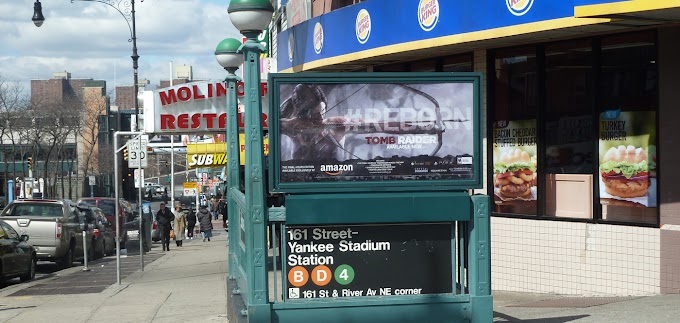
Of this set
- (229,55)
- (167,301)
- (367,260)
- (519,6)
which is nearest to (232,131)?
(229,55)

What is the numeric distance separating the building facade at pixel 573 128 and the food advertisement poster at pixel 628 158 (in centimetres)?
1

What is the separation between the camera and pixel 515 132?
13031mm

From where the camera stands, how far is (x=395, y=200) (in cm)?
716

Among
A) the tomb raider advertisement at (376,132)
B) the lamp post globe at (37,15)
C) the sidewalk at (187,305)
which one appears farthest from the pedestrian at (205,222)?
Answer: the tomb raider advertisement at (376,132)

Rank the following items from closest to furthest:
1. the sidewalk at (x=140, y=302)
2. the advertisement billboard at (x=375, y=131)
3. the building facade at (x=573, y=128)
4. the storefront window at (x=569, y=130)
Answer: the advertisement billboard at (x=375, y=131), the building facade at (x=573, y=128), the storefront window at (x=569, y=130), the sidewalk at (x=140, y=302)

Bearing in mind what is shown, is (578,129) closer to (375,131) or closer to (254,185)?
(375,131)

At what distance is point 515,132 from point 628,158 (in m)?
2.04

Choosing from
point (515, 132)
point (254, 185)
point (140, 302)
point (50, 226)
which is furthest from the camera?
point (50, 226)

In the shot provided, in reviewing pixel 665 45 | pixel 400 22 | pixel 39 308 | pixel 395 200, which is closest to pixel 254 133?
pixel 395 200

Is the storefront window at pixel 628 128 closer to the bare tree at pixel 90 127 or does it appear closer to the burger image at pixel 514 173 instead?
the burger image at pixel 514 173

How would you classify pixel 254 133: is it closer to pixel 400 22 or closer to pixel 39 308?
pixel 400 22

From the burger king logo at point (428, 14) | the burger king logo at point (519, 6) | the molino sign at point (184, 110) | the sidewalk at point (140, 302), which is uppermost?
the burger king logo at point (428, 14)

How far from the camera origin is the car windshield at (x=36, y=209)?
2447 cm

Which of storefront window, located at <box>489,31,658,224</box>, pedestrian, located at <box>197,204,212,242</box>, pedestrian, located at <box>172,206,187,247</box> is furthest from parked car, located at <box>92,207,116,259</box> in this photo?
storefront window, located at <box>489,31,658,224</box>
